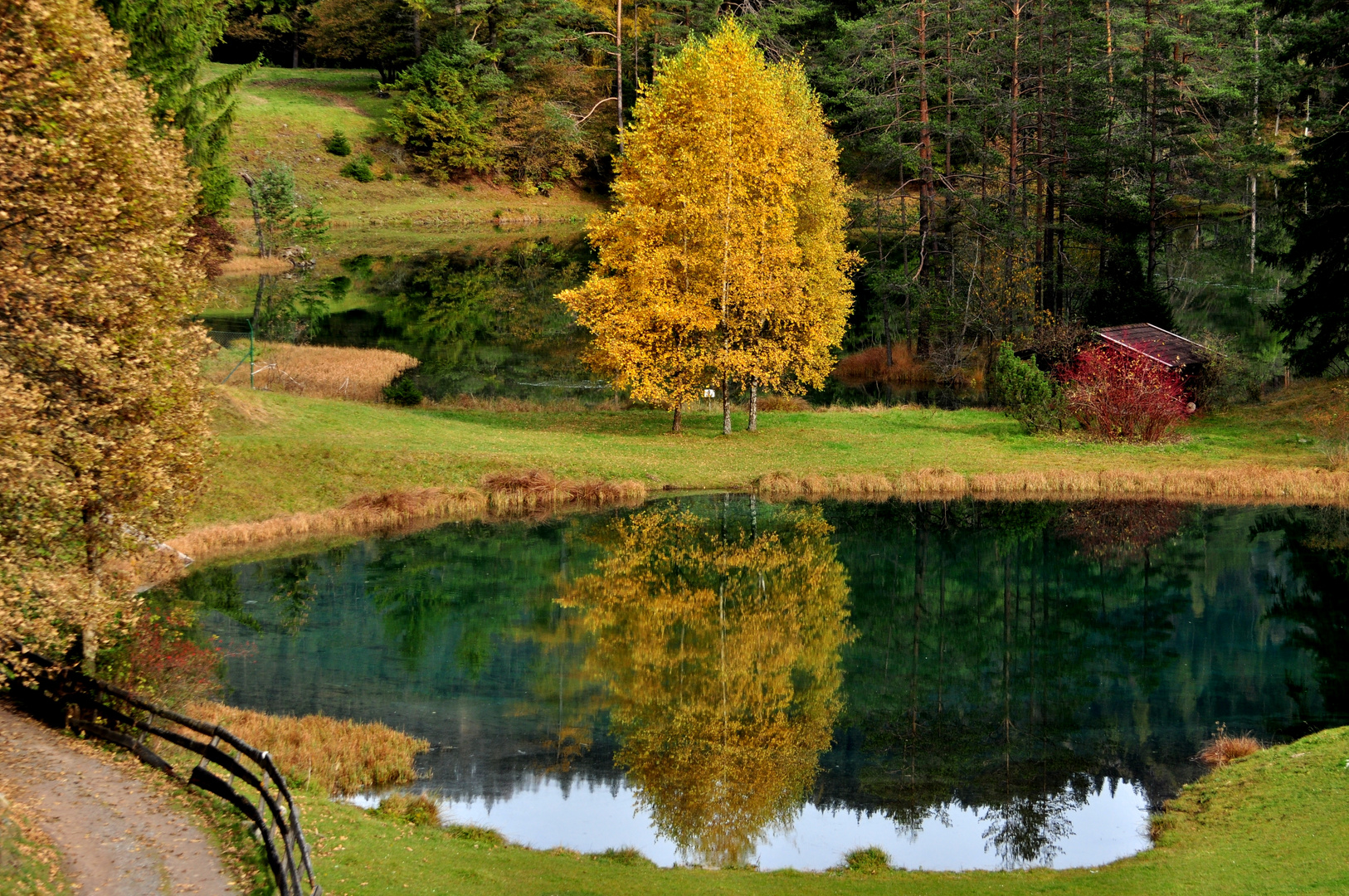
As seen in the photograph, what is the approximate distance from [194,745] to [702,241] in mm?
31790

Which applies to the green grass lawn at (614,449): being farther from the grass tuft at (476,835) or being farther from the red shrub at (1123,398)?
the grass tuft at (476,835)

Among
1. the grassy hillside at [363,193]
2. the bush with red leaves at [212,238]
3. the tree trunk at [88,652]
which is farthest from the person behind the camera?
the grassy hillside at [363,193]

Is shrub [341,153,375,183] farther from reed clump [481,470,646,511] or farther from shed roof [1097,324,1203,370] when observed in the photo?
reed clump [481,470,646,511]

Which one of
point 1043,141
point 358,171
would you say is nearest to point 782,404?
point 1043,141

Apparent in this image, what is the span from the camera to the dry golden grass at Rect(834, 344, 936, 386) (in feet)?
217

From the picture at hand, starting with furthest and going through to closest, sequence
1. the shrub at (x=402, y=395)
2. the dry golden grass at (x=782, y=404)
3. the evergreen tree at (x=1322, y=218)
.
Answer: the dry golden grass at (x=782, y=404) < the shrub at (x=402, y=395) < the evergreen tree at (x=1322, y=218)

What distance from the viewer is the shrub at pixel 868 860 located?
62.1ft

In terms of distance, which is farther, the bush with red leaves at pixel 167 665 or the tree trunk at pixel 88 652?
the bush with red leaves at pixel 167 665

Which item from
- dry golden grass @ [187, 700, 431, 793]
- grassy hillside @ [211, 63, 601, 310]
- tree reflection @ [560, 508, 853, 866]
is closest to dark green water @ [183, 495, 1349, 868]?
tree reflection @ [560, 508, 853, 866]

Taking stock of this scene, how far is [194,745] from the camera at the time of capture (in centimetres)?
1853

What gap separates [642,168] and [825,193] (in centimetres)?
932

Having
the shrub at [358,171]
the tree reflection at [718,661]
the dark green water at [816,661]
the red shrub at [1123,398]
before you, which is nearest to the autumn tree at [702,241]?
the dark green water at [816,661]

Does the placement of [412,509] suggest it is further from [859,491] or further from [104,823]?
[104,823]

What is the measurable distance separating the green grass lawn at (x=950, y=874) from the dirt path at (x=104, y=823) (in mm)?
1587
